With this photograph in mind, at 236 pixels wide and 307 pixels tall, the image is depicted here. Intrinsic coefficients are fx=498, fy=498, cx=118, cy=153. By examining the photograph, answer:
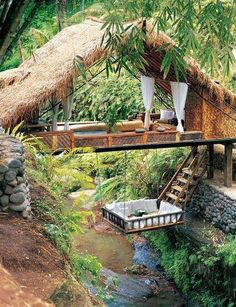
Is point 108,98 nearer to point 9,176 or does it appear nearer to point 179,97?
point 179,97

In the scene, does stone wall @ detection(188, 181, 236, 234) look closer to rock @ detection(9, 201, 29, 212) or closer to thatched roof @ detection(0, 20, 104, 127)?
thatched roof @ detection(0, 20, 104, 127)

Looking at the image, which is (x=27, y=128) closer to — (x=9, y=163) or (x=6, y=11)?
(x=9, y=163)

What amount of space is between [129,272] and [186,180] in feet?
7.84

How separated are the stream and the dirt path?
357 centimetres

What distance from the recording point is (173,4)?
3.55 metres

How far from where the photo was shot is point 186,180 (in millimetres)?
11195

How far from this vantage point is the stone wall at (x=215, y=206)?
400 inches

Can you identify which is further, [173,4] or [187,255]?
[187,255]

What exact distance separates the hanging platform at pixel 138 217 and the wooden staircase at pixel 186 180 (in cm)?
74

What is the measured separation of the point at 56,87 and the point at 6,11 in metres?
4.48

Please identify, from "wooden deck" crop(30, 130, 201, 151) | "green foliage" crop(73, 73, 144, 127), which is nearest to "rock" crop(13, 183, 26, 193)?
"wooden deck" crop(30, 130, 201, 151)

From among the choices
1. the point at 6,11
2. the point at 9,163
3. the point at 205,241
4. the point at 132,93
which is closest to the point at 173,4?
the point at 6,11

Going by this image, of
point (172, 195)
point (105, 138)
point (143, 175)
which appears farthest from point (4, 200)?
point (143, 175)

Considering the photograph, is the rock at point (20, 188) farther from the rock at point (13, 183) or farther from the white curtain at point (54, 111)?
the white curtain at point (54, 111)
